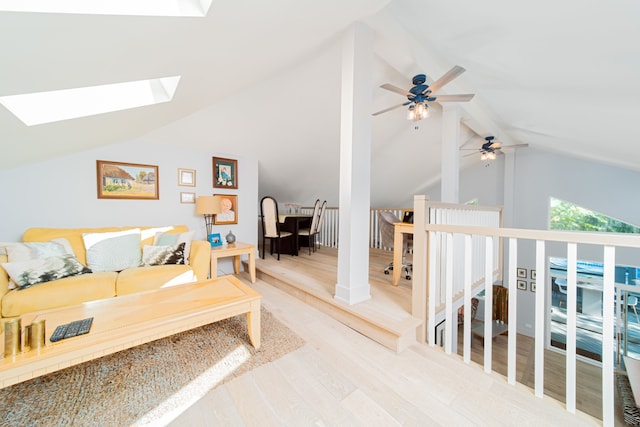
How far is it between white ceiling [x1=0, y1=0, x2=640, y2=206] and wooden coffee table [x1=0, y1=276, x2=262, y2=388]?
1.44m

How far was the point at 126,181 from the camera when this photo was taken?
2961mm

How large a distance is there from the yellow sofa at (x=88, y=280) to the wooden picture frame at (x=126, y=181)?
472 mm

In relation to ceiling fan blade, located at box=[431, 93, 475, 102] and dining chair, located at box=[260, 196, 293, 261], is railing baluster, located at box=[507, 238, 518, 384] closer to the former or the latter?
ceiling fan blade, located at box=[431, 93, 475, 102]

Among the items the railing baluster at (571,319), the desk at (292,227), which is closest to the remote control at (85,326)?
the railing baluster at (571,319)

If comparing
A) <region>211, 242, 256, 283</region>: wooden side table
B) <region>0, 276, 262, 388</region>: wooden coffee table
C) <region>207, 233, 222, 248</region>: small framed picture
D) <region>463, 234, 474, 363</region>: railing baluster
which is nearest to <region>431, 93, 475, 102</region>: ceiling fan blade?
<region>463, 234, 474, 363</region>: railing baluster

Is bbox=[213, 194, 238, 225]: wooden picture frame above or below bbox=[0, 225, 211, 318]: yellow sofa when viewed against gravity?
above

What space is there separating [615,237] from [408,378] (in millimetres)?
1308

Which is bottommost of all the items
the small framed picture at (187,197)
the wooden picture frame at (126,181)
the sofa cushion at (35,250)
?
the sofa cushion at (35,250)

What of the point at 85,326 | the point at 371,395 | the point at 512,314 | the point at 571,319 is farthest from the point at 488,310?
the point at 85,326

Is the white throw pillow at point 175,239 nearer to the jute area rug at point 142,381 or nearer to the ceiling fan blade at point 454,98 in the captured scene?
the jute area rug at point 142,381

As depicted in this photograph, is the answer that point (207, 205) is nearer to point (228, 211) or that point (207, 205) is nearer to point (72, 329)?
point (228, 211)

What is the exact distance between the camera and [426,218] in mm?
1829

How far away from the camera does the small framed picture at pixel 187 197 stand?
3.36 meters

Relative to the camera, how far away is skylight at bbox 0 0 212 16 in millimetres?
903
